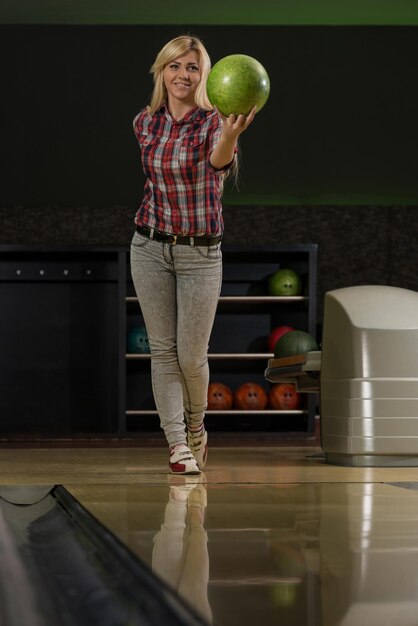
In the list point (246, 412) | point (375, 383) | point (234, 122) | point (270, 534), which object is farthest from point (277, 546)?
point (246, 412)

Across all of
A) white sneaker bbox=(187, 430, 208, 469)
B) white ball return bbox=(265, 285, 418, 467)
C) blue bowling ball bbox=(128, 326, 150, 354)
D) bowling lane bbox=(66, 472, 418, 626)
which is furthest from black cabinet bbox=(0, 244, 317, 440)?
bowling lane bbox=(66, 472, 418, 626)

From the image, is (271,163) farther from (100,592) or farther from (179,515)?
(100,592)

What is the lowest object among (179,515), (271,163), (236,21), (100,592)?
(179,515)

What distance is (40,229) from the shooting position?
738 cm

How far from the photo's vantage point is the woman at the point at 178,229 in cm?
332

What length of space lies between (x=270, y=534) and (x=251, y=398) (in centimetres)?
499

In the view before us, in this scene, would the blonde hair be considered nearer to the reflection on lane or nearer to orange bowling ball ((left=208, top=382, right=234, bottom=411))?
the reflection on lane

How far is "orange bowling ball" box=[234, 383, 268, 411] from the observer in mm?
6758

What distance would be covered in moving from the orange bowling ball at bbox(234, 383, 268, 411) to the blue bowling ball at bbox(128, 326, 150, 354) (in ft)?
2.25

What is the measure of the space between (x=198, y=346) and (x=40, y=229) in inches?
167

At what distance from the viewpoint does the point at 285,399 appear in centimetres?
677

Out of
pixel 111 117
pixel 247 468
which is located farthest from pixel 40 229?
pixel 247 468

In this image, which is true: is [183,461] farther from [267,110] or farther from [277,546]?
[267,110]

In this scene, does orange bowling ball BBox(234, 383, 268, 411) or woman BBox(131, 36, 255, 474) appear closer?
woman BBox(131, 36, 255, 474)
